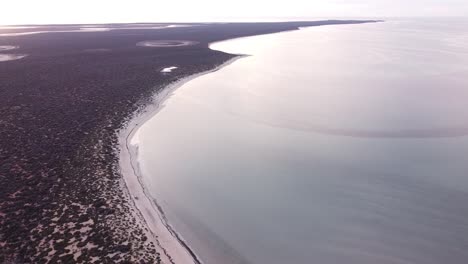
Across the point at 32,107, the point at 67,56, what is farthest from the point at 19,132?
→ the point at 67,56

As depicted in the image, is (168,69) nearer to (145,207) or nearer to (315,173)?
(315,173)

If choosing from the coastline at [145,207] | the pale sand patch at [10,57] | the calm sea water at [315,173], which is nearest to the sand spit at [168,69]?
the calm sea water at [315,173]

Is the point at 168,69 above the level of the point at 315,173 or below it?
above

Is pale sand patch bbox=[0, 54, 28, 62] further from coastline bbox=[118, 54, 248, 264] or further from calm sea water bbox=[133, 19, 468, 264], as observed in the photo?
coastline bbox=[118, 54, 248, 264]

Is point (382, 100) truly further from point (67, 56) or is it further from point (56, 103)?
point (67, 56)

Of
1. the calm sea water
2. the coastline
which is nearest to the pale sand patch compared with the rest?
the calm sea water

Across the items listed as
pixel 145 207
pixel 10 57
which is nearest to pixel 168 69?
pixel 10 57
